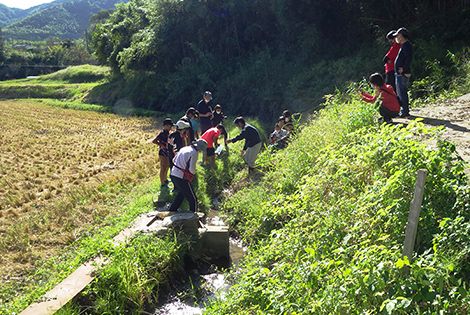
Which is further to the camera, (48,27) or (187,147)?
(48,27)

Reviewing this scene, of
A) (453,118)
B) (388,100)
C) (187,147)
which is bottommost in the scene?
(453,118)

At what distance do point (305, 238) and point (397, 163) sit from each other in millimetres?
1492

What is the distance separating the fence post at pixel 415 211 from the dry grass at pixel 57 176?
218 inches

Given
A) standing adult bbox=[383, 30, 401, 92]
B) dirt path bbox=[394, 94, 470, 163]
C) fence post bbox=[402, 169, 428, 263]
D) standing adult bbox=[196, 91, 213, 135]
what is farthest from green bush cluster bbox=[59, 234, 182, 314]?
standing adult bbox=[383, 30, 401, 92]

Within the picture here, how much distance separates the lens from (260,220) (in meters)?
6.77

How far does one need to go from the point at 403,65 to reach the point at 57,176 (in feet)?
31.6

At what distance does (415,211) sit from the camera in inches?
115

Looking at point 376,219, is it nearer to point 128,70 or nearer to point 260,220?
point 260,220

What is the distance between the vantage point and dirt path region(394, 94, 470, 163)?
558 centimetres

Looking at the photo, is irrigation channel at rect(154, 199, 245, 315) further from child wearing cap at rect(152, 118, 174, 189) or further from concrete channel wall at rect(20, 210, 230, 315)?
child wearing cap at rect(152, 118, 174, 189)

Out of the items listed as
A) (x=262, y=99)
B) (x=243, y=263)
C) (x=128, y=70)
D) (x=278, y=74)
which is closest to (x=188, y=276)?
(x=243, y=263)

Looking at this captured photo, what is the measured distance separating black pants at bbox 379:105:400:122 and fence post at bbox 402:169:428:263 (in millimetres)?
4207

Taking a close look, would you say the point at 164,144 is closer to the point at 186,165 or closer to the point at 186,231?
the point at 186,165

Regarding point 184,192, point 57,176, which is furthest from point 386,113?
point 57,176
